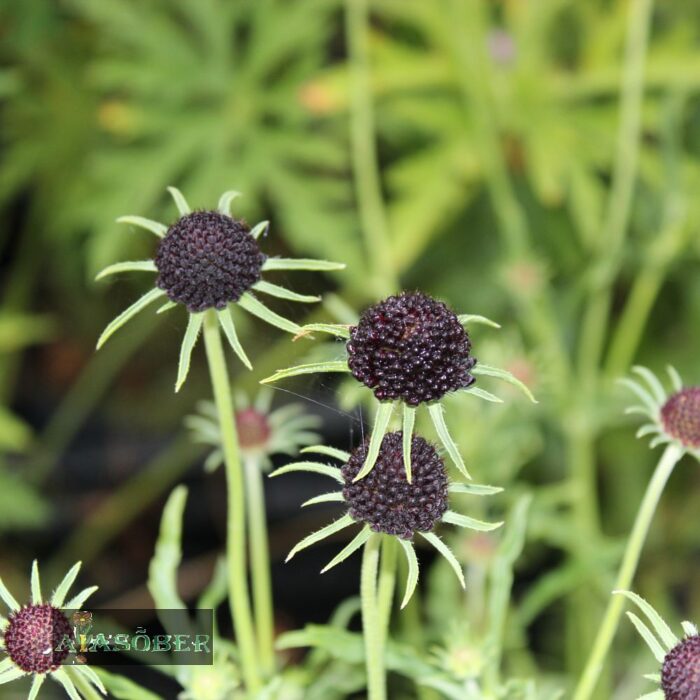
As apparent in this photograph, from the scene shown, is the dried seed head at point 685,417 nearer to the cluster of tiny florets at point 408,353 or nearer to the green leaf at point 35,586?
the cluster of tiny florets at point 408,353

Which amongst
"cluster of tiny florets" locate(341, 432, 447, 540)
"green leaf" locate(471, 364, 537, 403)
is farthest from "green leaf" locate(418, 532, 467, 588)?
"green leaf" locate(471, 364, 537, 403)

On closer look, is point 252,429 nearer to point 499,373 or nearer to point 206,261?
point 206,261

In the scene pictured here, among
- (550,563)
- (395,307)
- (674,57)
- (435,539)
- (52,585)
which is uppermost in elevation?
(674,57)

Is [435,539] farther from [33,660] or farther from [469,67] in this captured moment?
[469,67]

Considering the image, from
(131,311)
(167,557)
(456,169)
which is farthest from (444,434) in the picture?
(456,169)

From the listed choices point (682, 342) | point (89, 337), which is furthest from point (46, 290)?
point (682, 342)

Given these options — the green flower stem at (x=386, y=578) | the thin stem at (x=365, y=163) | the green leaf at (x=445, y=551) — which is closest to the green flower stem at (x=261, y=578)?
the green flower stem at (x=386, y=578)
